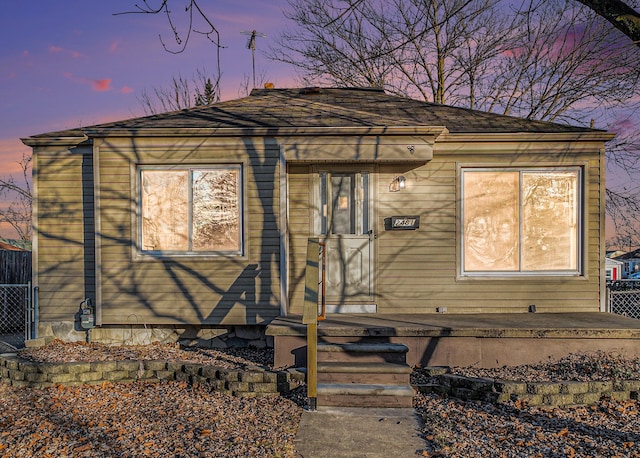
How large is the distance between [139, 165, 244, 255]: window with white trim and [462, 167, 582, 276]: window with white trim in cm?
356

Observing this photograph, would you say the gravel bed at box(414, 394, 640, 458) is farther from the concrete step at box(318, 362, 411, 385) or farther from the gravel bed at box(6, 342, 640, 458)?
the concrete step at box(318, 362, 411, 385)

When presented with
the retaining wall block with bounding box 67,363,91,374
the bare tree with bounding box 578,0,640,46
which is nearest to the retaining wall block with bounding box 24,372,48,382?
the retaining wall block with bounding box 67,363,91,374

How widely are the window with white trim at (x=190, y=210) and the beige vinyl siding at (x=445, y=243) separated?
917 mm

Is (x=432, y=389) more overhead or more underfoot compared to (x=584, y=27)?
more underfoot

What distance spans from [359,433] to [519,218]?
15.5 feet

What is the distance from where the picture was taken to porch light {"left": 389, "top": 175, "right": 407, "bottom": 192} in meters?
7.37

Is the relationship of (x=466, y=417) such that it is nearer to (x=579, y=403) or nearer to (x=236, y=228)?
(x=579, y=403)

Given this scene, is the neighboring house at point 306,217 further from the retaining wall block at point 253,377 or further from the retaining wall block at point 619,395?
the retaining wall block at point 619,395

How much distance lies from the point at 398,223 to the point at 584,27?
1258 cm

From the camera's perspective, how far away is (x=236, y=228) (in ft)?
23.7

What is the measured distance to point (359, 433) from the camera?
409cm

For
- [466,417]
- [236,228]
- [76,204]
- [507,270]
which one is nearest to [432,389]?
[466,417]

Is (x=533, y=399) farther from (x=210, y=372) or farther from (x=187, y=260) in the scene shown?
(x=187, y=260)

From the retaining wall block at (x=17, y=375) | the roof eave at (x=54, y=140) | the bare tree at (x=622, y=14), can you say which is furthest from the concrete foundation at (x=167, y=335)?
the bare tree at (x=622, y=14)
